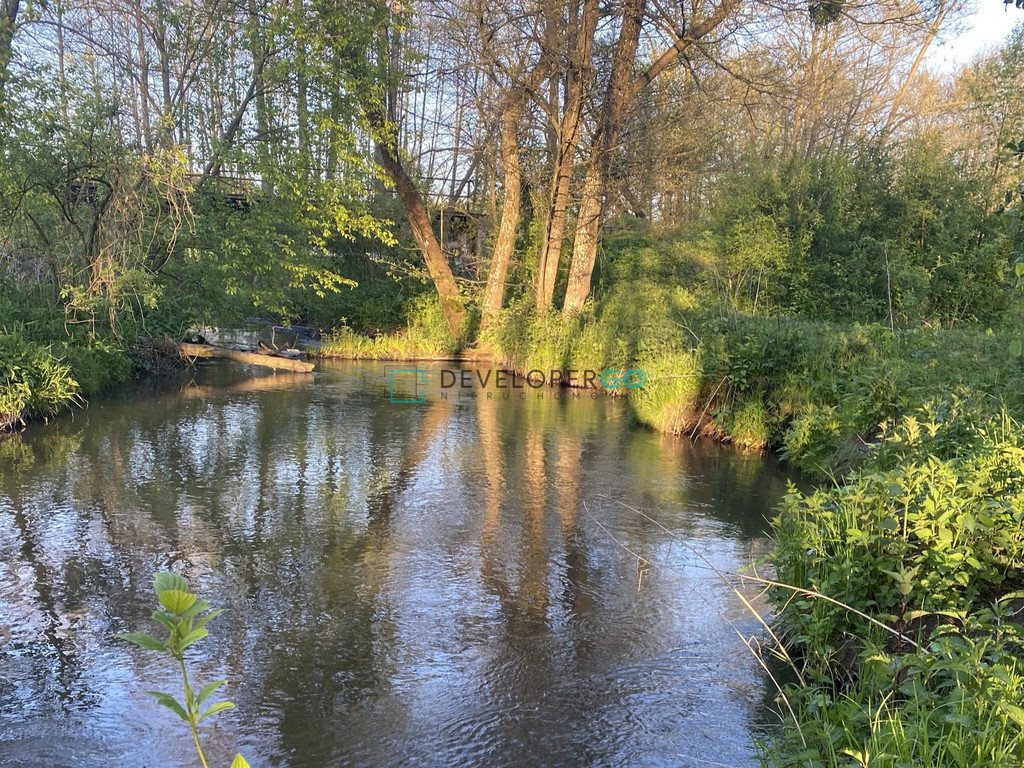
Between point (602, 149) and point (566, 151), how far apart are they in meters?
0.93

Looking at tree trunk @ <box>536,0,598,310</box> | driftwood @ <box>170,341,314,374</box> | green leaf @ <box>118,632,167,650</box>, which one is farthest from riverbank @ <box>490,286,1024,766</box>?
driftwood @ <box>170,341,314,374</box>

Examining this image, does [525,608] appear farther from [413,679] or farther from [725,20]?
[725,20]

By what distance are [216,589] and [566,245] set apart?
1586 centimetres

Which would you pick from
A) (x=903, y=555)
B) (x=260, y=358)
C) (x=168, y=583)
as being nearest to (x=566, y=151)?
(x=260, y=358)

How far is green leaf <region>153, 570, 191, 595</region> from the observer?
129 centimetres

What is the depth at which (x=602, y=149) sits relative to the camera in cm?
1623

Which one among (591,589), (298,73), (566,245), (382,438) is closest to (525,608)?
(591,589)

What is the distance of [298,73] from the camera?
1386 cm

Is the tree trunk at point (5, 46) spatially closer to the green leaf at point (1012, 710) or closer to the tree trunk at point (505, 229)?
the tree trunk at point (505, 229)

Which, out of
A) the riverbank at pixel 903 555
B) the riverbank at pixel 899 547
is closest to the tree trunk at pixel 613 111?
the riverbank at pixel 899 547

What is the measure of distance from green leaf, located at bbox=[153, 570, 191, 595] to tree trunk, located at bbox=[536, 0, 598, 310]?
16.0 meters

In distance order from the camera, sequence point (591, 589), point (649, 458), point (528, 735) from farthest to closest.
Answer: point (649, 458), point (591, 589), point (528, 735)

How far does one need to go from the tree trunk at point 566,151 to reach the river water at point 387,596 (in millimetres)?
8272

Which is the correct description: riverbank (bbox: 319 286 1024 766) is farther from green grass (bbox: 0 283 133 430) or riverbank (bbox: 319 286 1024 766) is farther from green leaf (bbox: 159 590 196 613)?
green grass (bbox: 0 283 133 430)
